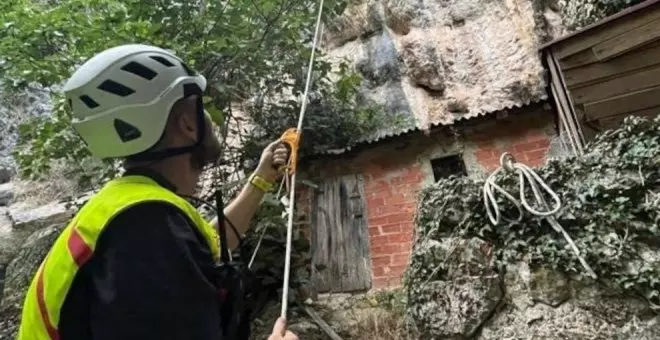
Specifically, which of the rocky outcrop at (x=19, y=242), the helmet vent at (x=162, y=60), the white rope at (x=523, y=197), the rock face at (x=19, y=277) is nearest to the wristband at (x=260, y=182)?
the helmet vent at (x=162, y=60)

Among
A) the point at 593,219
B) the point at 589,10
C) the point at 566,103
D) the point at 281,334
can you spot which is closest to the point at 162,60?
the point at 281,334

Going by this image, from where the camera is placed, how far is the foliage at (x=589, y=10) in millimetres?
2947

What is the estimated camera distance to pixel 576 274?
5.09 feet

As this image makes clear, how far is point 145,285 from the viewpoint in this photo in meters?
0.80

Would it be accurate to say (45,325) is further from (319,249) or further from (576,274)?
(319,249)

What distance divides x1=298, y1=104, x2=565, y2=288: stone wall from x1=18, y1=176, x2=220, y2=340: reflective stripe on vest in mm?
4396

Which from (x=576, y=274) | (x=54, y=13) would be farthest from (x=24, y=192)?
(x=576, y=274)

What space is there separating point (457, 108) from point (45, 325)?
766cm

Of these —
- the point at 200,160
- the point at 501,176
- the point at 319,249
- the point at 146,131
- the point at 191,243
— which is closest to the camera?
the point at 191,243

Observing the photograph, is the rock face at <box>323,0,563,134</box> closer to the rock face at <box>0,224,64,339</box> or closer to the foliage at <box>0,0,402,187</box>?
the foliage at <box>0,0,402,187</box>

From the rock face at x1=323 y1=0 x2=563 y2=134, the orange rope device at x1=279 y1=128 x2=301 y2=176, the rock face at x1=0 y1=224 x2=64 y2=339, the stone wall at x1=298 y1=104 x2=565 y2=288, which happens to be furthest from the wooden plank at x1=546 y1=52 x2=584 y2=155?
the rock face at x1=0 y1=224 x2=64 y2=339

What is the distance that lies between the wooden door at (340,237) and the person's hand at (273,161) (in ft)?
12.3

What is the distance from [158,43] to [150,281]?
332 cm

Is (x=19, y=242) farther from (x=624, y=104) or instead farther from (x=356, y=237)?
(x=624, y=104)
